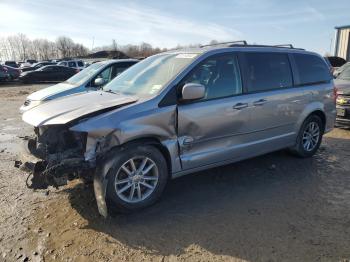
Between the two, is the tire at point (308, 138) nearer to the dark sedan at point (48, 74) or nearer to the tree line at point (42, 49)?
the dark sedan at point (48, 74)

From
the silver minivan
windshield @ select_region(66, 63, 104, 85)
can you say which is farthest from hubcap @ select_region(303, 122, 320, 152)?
windshield @ select_region(66, 63, 104, 85)

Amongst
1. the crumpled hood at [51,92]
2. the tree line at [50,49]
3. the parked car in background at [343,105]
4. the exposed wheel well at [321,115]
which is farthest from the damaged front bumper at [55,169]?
the tree line at [50,49]

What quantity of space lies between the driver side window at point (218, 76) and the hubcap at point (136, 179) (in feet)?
3.59

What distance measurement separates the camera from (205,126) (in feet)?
14.6

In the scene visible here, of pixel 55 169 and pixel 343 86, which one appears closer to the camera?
pixel 55 169

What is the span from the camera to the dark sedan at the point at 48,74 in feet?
90.6

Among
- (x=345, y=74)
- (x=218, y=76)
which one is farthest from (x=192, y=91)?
(x=345, y=74)

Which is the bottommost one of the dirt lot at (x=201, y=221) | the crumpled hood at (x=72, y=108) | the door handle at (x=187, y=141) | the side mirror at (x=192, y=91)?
the dirt lot at (x=201, y=221)

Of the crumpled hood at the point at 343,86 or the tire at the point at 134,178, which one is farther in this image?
the crumpled hood at the point at 343,86

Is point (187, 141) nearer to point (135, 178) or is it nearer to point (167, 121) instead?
point (167, 121)

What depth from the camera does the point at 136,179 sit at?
4.07 meters

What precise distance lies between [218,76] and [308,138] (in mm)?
2504

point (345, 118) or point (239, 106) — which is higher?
point (239, 106)

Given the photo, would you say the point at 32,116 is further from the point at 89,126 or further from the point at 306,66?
the point at 306,66
